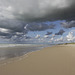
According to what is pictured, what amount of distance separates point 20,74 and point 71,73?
263 cm

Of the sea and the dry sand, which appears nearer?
the dry sand

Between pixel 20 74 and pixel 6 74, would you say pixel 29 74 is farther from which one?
pixel 6 74

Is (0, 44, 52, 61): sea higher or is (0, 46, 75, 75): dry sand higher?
(0, 46, 75, 75): dry sand

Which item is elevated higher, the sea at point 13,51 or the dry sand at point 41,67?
the dry sand at point 41,67

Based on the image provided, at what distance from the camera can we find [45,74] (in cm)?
→ 394

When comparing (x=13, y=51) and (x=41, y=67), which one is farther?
(x=13, y=51)

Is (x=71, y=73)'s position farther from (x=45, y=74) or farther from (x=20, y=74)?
(x=20, y=74)

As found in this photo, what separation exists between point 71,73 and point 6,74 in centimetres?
340

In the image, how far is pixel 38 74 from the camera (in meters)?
3.96

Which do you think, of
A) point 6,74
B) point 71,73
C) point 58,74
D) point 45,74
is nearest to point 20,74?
point 6,74

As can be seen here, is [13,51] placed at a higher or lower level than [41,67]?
lower

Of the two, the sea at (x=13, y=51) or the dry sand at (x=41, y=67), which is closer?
the dry sand at (x=41, y=67)

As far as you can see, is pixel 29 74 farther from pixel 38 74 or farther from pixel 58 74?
pixel 58 74

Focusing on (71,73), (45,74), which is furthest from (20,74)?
(71,73)
